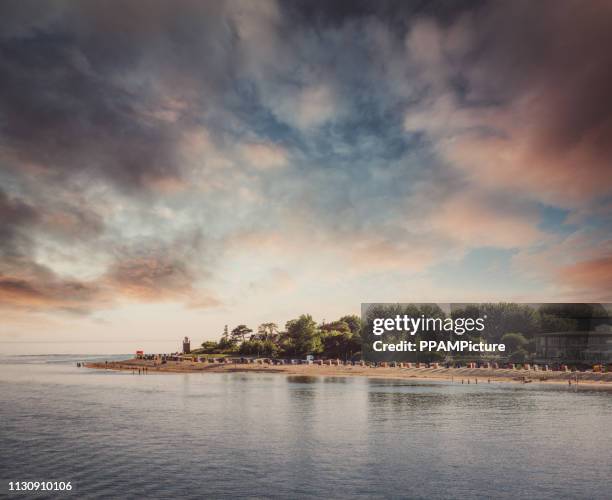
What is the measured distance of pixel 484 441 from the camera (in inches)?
1955

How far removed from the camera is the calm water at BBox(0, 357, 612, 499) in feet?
115

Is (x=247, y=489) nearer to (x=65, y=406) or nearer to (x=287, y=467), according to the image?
(x=287, y=467)

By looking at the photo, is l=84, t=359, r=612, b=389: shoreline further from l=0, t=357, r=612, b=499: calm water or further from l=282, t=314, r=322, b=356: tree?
l=0, t=357, r=612, b=499: calm water

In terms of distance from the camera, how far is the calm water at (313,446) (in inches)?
1382

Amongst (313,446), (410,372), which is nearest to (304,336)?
(410,372)

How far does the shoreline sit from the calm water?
3292cm

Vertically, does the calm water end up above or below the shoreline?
below

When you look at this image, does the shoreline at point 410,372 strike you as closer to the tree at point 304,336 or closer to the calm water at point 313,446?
the tree at point 304,336

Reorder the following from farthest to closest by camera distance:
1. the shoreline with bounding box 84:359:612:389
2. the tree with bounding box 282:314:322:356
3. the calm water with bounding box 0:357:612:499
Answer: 1. the tree with bounding box 282:314:322:356
2. the shoreline with bounding box 84:359:612:389
3. the calm water with bounding box 0:357:612:499

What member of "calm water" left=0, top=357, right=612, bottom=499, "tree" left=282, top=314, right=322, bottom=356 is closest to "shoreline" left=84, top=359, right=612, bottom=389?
"tree" left=282, top=314, right=322, bottom=356

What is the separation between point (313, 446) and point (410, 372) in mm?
96604

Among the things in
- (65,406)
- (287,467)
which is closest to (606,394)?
(287,467)

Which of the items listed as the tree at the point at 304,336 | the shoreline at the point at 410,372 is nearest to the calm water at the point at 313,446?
the shoreline at the point at 410,372

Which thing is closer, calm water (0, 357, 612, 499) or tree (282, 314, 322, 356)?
calm water (0, 357, 612, 499)
